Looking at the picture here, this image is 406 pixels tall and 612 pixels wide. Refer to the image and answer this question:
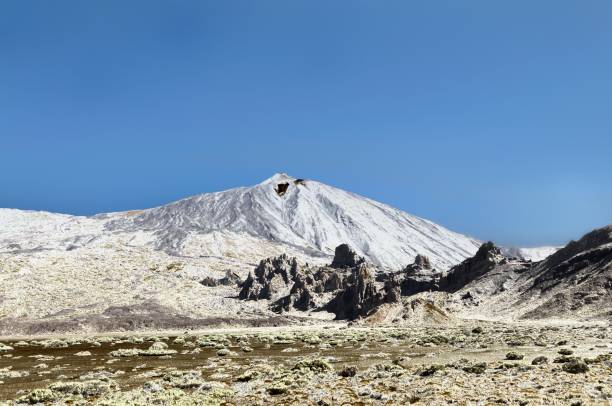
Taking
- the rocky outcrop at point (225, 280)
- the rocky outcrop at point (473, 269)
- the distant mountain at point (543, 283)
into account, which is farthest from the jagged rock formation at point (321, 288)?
the distant mountain at point (543, 283)

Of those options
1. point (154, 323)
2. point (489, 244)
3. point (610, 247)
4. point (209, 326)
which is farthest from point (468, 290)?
point (154, 323)

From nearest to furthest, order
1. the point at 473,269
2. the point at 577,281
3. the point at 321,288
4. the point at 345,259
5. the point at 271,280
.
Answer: the point at 577,281 → the point at 473,269 → the point at 321,288 → the point at 271,280 → the point at 345,259

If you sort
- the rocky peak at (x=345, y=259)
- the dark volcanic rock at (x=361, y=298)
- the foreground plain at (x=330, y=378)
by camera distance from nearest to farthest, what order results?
the foreground plain at (x=330, y=378)
the dark volcanic rock at (x=361, y=298)
the rocky peak at (x=345, y=259)

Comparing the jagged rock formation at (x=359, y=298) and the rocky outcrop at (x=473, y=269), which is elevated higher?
the rocky outcrop at (x=473, y=269)

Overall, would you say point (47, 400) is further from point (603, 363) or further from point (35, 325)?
point (35, 325)

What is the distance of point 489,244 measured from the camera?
148m

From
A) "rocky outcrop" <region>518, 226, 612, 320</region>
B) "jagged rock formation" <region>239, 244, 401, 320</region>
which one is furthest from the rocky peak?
"rocky outcrop" <region>518, 226, 612, 320</region>

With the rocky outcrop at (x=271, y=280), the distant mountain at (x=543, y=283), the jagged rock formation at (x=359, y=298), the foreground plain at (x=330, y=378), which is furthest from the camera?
the rocky outcrop at (x=271, y=280)

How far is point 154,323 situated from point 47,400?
272 ft

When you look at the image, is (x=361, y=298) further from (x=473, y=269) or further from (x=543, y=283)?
(x=543, y=283)

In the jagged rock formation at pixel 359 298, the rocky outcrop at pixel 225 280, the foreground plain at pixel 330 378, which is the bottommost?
the foreground plain at pixel 330 378

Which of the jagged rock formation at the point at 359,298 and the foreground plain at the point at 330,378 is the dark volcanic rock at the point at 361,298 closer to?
the jagged rock formation at the point at 359,298

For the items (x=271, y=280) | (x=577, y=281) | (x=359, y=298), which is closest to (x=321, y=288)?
(x=271, y=280)

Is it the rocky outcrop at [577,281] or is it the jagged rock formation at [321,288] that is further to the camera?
the jagged rock formation at [321,288]
